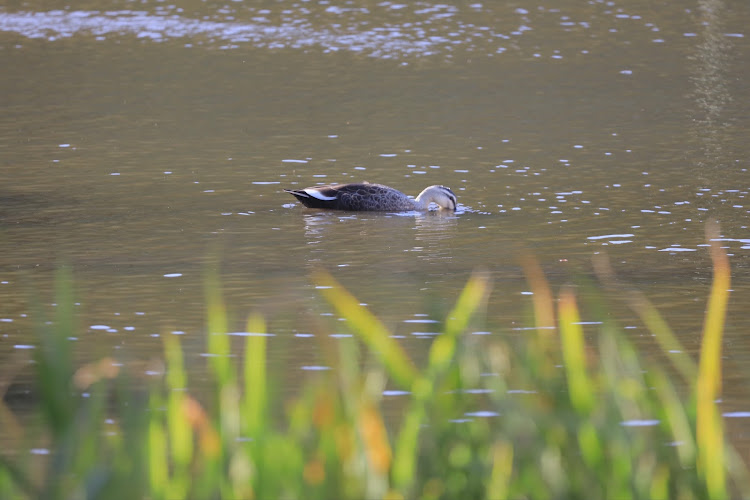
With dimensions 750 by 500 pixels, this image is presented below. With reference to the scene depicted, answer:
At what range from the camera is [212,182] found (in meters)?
18.1

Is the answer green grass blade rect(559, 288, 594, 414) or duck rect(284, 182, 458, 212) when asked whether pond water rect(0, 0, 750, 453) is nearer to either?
duck rect(284, 182, 458, 212)

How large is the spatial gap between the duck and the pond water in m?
0.20

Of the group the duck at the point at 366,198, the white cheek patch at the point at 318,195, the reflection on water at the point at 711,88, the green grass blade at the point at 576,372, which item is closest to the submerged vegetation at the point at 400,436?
the green grass blade at the point at 576,372

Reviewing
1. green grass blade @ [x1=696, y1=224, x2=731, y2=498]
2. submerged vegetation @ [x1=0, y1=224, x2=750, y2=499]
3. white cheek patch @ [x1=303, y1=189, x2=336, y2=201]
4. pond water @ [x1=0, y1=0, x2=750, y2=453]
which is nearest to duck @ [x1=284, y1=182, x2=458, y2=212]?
white cheek patch @ [x1=303, y1=189, x2=336, y2=201]

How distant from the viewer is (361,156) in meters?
20.5

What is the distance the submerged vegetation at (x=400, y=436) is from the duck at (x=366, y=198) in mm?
11491

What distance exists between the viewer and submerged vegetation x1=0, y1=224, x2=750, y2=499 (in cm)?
379

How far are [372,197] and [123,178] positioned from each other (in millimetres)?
3946

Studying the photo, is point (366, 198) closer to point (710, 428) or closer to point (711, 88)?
point (710, 428)

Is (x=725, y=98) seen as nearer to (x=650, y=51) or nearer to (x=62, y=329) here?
(x=650, y=51)

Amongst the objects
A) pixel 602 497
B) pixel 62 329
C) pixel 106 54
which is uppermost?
pixel 62 329

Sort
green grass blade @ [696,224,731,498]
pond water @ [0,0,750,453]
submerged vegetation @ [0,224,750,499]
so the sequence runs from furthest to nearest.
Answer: pond water @ [0,0,750,453] → green grass blade @ [696,224,731,498] → submerged vegetation @ [0,224,750,499]

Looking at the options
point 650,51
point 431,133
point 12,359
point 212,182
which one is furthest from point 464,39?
point 12,359

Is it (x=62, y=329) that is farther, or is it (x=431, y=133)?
(x=431, y=133)
